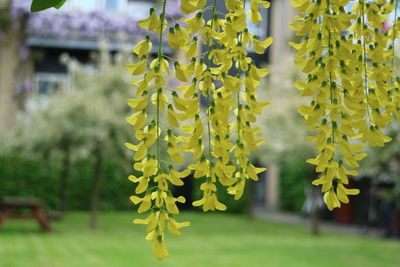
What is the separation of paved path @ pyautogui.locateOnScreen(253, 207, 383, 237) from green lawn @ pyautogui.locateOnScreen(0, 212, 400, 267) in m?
0.90

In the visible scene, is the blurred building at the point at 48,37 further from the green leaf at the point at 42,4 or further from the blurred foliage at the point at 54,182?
the green leaf at the point at 42,4

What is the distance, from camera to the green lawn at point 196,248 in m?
9.58

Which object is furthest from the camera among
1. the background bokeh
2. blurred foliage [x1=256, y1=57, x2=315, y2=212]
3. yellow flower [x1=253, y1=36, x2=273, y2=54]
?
blurred foliage [x1=256, y1=57, x2=315, y2=212]

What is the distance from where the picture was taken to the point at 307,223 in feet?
58.9

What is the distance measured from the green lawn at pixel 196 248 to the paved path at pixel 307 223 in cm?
90

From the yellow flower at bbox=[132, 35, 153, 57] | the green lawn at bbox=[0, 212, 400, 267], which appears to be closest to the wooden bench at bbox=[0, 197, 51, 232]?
the green lawn at bbox=[0, 212, 400, 267]

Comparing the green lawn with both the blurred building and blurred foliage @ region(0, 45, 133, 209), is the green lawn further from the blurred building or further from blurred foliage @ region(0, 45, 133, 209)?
the blurred building

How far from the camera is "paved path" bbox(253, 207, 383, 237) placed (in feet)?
51.5

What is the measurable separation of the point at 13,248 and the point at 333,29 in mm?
9837

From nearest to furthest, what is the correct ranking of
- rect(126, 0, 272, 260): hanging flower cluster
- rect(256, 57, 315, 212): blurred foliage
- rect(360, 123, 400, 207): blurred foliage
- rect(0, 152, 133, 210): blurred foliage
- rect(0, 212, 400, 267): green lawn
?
rect(126, 0, 272, 260): hanging flower cluster
rect(0, 212, 400, 267): green lawn
rect(360, 123, 400, 207): blurred foliage
rect(256, 57, 315, 212): blurred foliage
rect(0, 152, 133, 210): blurred foliage

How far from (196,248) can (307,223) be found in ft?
23.7

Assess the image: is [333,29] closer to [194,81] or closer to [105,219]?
[194,81]

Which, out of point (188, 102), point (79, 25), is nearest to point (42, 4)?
point (188, 102)

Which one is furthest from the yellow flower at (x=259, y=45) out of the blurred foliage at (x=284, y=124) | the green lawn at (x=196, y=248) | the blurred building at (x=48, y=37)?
the blurred building at (x=48, y=37)
